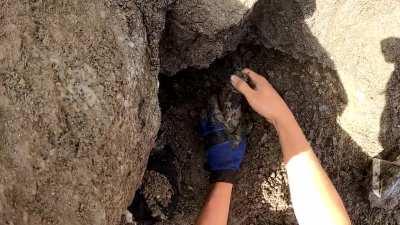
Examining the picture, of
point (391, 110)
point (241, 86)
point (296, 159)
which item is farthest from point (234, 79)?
point (391, 110)

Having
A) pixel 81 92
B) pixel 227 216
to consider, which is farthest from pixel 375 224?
Answer: pixel 81 92

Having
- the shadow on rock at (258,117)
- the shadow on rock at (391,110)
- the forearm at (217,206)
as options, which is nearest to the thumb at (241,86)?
the shadow on rock at (258,117)

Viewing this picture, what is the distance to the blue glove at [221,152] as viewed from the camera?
180 cm

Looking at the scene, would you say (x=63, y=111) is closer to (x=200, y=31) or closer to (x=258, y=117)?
(x=200, y=31)

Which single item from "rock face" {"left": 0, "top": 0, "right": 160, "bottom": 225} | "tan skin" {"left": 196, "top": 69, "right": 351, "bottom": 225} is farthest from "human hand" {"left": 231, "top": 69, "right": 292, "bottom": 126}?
"rock face" {"left": 0, "top": 0, "right": 160, "bottom": 225}

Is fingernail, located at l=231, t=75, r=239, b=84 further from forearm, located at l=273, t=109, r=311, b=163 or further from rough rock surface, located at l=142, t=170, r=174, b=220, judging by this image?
rough rock surface, located at l=142, t=170, r=174, b=220

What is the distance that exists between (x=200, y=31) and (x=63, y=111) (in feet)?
1.97

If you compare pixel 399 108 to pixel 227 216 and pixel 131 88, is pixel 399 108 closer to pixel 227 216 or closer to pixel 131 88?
pixel 227 216

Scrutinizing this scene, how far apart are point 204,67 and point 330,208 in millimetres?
696

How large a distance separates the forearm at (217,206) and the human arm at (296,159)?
0.82 ft

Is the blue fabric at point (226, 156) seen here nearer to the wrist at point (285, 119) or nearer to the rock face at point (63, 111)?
the wrist at point (285, 119)

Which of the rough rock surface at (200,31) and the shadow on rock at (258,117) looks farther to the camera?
the shadow on rock at (258,117)

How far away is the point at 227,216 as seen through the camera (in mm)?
1841

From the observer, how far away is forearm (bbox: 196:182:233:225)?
179 centimetres
